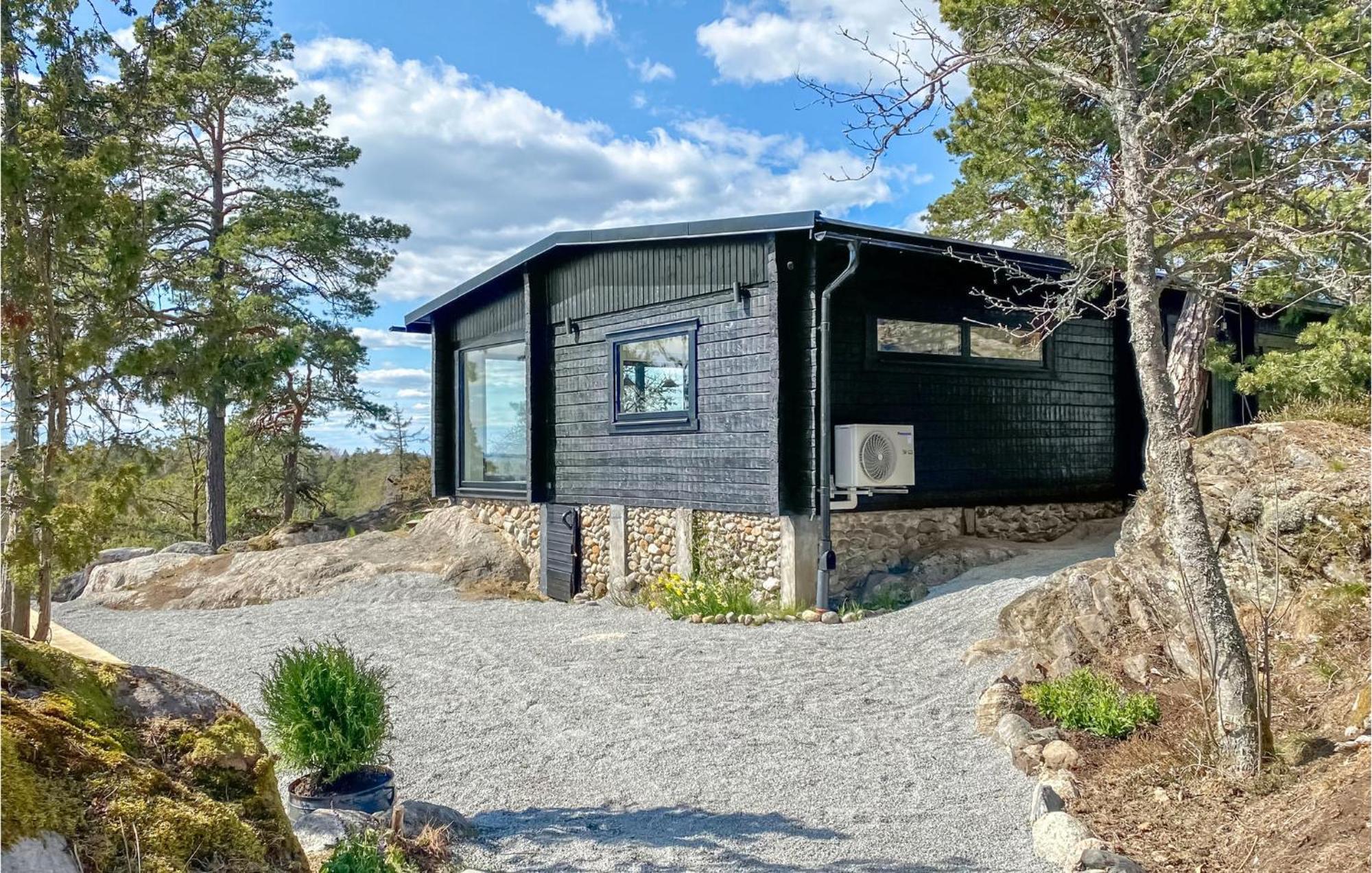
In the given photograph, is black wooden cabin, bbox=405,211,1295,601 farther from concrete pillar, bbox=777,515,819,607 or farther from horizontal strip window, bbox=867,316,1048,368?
concrete pillar, bbox=777,515,819,607

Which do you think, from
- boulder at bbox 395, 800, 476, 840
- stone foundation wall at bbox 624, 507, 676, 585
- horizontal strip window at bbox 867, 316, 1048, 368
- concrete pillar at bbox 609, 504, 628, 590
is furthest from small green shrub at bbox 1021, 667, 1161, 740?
concrete pillar at bbox 609, 504, 628, 590

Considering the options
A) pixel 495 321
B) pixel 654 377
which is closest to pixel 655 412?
pixel 654 377

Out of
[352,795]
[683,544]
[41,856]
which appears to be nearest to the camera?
[41,856]


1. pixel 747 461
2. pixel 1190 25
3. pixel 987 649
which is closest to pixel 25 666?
pixel 987 649

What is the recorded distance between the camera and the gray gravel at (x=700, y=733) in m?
3.81

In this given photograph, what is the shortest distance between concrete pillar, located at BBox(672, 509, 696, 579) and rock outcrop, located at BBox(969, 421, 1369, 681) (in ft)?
13.2

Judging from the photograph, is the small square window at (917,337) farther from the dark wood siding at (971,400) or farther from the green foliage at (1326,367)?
the green foliage at (1326,367)

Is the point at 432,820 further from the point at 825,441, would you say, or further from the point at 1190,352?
the point at 1190,352

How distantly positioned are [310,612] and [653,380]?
15.1 feet

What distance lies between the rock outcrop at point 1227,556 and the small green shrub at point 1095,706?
435mm

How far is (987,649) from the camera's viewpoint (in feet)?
20.9

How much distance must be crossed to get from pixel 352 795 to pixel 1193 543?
357cm

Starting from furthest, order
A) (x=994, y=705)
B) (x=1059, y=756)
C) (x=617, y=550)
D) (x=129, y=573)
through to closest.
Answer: (x=129, y=573) < (x=617, y=550) < (x=994, y=705) < (x=1059, y=756)

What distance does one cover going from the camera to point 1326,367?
29.0 feet
